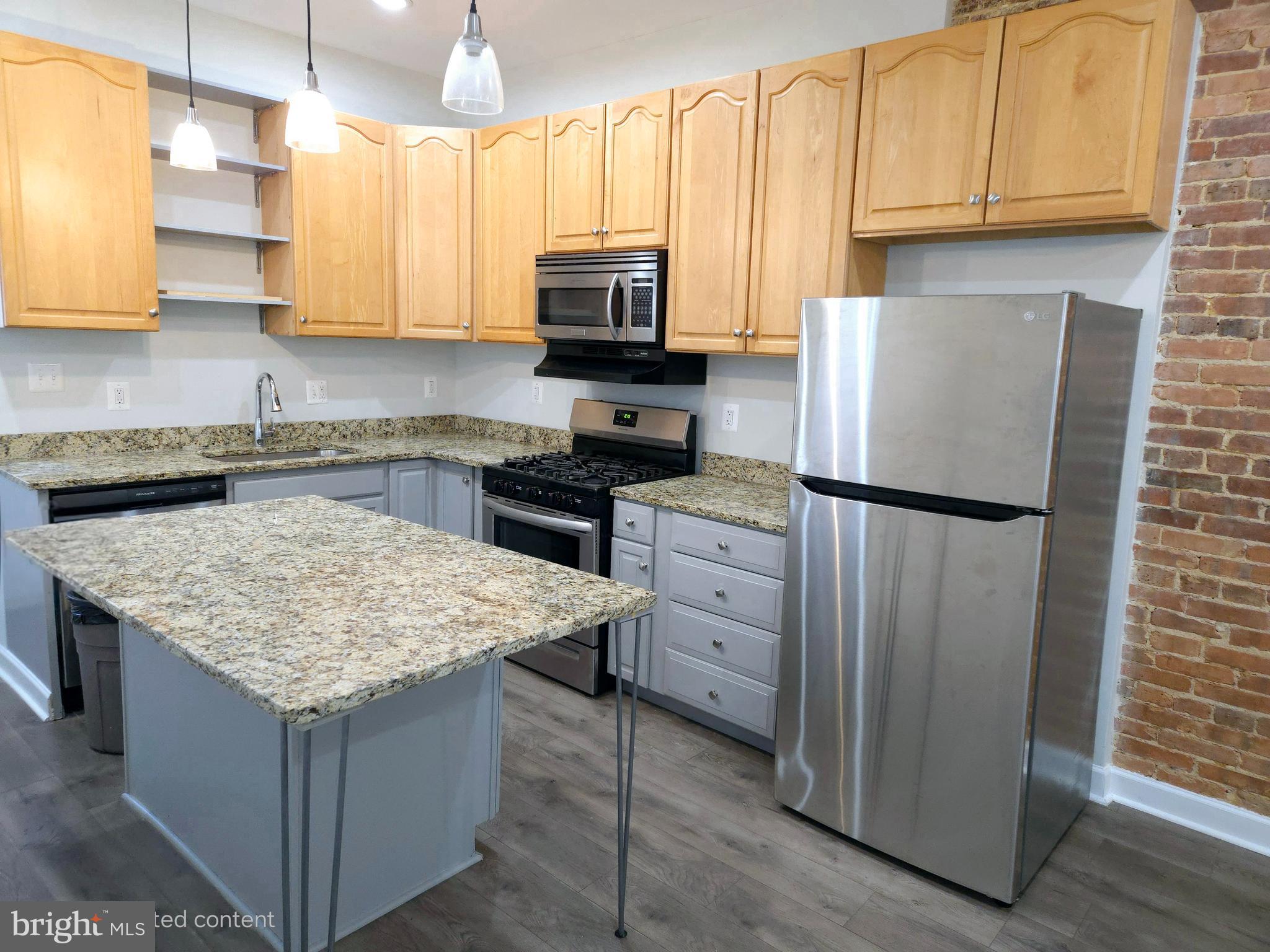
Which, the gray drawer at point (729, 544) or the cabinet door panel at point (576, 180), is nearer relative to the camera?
the gray drawer at point (729, 544)

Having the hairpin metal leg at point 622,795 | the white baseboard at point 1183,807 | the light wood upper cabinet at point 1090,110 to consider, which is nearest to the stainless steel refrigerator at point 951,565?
the white baseboard at point 1183,807

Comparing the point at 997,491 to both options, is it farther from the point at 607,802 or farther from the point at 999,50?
the point at 607,802

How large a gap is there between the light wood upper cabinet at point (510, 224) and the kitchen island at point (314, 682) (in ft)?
5.84

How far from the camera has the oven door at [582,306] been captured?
3.39 metres

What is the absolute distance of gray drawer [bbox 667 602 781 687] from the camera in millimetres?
2834

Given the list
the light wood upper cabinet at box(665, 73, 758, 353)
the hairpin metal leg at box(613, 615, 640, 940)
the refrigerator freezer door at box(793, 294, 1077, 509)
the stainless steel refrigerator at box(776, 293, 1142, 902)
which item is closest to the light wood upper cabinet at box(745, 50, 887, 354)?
the light wood upper cabinet at box(665, 73, 758, 353)

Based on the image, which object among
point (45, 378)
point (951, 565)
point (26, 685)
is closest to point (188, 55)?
point (45, 378)

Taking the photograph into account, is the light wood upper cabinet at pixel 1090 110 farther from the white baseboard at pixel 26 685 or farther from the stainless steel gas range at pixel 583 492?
the white baseboard at pixel 26 685

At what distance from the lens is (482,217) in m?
3.99

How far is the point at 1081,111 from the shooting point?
2.23m

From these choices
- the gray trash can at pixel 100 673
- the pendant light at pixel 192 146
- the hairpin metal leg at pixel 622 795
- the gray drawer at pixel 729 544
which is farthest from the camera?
the gray drawer at pixel 729 544

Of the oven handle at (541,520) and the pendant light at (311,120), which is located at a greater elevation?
the pendant light at (311,120)

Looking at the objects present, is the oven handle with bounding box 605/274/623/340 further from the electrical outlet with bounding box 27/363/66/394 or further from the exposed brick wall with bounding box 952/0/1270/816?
the electrical outlet with bounding box 27/363/66/394

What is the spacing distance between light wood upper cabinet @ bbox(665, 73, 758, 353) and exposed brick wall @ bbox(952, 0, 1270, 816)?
3.10 feet
